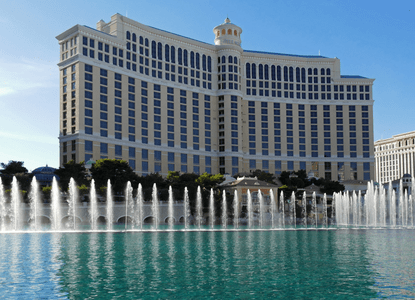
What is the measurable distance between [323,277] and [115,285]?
10774 mm

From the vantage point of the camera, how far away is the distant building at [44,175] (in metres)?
95.0

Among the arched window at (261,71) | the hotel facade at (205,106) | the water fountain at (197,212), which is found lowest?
the water fountain at (197,212)

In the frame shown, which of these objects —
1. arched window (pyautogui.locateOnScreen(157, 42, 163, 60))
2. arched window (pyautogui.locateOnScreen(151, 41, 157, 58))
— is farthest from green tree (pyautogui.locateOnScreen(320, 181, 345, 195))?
arched window (pyautogui.locateOnScreen(151, 41, 157, 58))

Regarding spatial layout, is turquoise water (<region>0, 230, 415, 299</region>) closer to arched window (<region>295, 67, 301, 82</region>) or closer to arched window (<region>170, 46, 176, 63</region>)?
arched window (<region>170, 46, 176, 63</region>)

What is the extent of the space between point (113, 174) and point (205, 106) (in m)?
52.4

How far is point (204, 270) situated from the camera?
2716 cm

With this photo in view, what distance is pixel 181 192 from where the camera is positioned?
89.8 m

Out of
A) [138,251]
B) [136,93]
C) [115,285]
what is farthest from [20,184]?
[115,285]

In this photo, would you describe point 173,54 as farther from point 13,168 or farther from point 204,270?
point 204,270

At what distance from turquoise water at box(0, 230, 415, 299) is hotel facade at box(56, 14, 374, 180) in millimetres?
72162

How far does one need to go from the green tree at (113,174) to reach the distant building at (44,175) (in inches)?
524

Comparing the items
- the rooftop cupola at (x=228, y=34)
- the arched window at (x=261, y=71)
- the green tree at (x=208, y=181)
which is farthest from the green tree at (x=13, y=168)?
the arched window at (x=261, y=71)

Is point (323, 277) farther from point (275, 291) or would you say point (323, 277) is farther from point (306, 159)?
point (306, 159)

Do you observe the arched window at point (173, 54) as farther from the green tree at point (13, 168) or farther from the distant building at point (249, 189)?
the green tree at point (13, 168)
